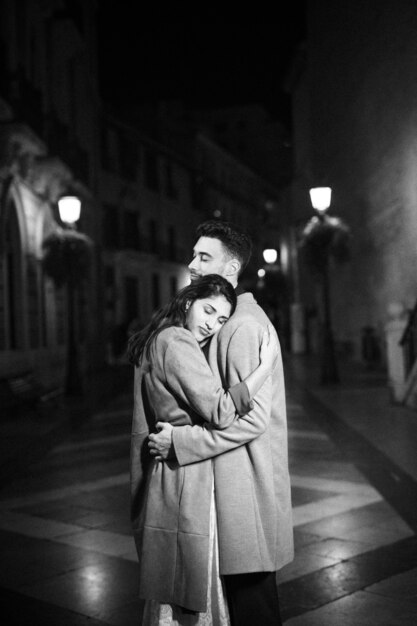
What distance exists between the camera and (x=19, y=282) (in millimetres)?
19484

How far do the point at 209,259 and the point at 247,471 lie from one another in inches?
31.4

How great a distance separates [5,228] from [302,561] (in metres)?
14.7

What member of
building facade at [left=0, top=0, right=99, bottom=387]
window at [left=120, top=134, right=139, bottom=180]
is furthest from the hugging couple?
window at [left=120, top=134, right=139, bottom=180]

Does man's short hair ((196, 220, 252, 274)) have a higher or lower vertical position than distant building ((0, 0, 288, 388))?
lower

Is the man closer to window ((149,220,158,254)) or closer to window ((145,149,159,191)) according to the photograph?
window ((149,220,158,254))

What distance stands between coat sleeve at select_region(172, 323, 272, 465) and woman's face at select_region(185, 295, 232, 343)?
0.09 meters

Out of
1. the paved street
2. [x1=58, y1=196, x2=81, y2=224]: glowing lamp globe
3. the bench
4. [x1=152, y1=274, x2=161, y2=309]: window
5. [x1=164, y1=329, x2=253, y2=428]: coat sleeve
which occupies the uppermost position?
[x1=152, y1=274, x2=161, y2=309]: window

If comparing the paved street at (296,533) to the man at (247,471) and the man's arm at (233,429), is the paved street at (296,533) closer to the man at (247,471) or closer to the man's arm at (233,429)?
the man at (247,471)

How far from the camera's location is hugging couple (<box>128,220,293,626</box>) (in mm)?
2848

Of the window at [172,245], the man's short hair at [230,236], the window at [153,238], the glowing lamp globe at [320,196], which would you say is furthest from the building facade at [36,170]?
the window at [172,245]

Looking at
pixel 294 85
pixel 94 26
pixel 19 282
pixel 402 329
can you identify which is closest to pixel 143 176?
pixel 294 85

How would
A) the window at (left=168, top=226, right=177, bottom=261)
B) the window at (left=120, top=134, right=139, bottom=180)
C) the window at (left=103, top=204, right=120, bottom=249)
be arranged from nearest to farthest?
1. the window at (left=103, top=204, right=120, bottom=249)
2. the window at (left=120, top=134, right=139, bottom=180)
3. the window at (left=168, top=226, right=177, bottom=261)

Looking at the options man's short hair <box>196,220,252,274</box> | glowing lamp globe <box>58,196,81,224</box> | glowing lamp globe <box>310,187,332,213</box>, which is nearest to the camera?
man's short hair <box>196,220,252,274</box>

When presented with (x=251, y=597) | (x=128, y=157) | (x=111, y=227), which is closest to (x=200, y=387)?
(x=251, y=597)
